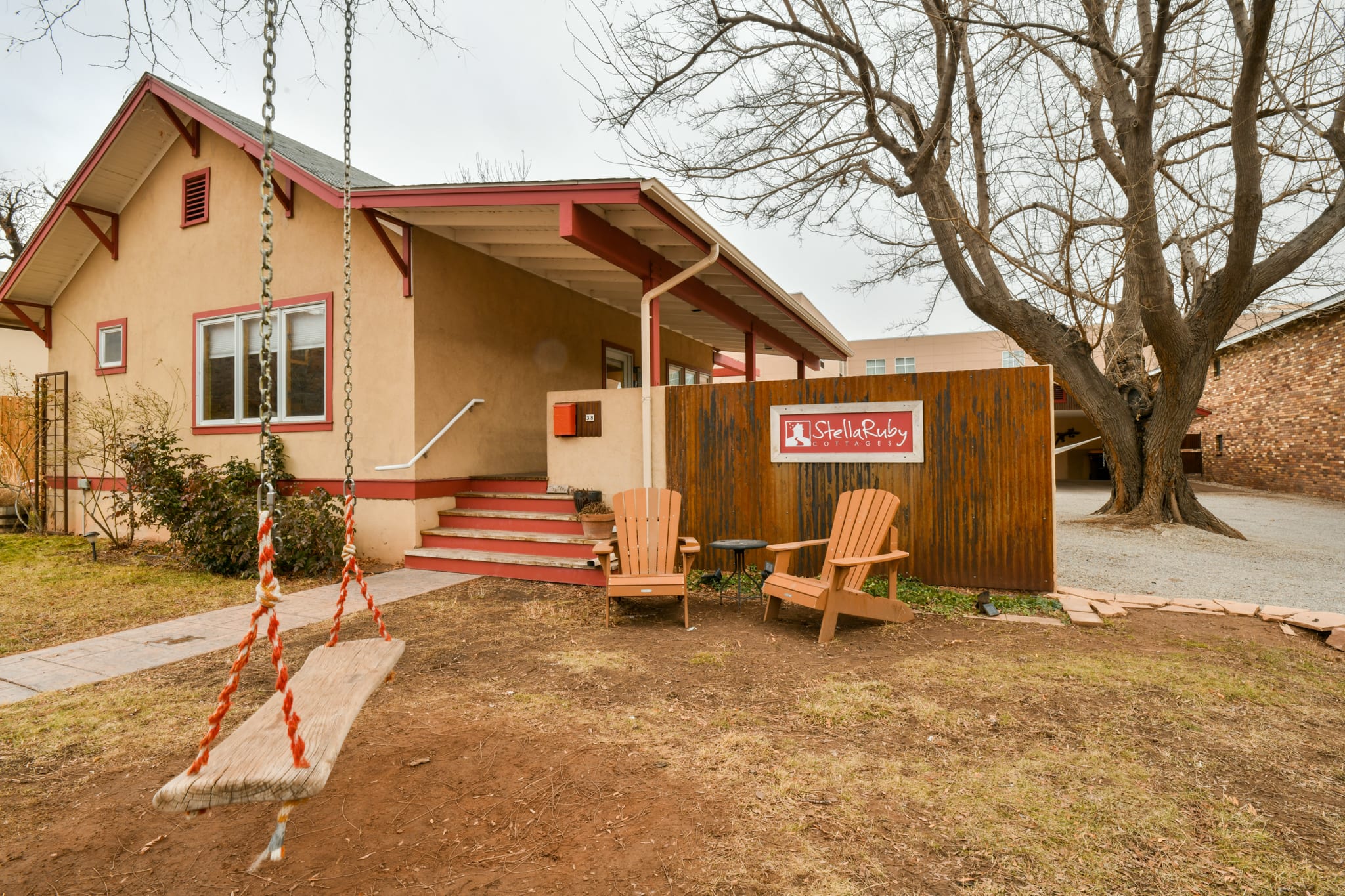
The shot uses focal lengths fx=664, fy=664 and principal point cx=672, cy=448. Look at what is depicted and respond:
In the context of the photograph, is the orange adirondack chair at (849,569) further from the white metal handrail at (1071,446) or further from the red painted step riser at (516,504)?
the white metal handrail at (1071,446)

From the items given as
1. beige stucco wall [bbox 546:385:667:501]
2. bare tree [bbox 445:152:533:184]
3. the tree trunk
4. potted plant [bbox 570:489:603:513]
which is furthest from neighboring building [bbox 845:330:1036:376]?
potted plant [bbox 570:489:603:513]

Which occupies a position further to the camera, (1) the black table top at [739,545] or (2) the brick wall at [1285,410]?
(2) the brick wall at [1285,410]

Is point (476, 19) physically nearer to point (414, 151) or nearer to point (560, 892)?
point (560, 892)

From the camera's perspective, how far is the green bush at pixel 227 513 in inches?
258

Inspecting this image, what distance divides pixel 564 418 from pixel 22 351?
1891 cm

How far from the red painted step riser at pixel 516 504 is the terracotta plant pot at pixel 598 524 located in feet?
1.85

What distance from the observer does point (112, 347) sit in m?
9.41

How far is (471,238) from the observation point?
7.49 metres

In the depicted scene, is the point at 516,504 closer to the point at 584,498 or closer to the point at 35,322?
the point at 584,498

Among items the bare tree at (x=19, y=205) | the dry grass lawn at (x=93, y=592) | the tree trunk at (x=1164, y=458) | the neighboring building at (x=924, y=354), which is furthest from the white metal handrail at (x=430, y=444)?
the neighboring building at (x=924, y=354)

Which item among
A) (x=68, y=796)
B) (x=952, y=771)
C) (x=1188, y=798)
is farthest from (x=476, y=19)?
(x=1188, y=798)

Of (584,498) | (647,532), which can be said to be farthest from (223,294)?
(647,532)

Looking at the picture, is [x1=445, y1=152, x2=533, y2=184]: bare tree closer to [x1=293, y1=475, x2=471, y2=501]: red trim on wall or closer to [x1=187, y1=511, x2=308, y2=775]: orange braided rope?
[x1=293, y1=475, x2=471, y2=501]: red trim on wall

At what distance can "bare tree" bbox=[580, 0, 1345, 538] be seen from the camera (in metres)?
7.39
